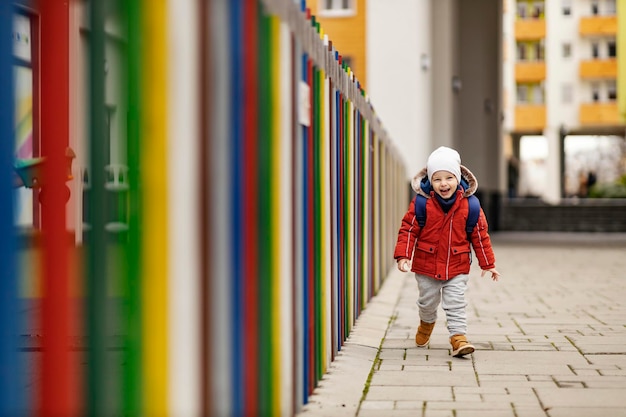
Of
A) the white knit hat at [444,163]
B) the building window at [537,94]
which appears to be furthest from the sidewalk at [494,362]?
the building window at [537,94]

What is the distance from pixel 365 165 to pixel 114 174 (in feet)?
17.4

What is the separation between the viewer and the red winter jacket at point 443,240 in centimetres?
594

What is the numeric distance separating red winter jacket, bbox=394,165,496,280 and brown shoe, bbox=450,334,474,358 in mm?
338

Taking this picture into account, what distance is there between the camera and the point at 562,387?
4848mm

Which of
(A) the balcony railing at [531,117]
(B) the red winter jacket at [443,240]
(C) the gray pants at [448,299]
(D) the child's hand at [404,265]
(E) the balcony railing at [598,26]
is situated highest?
(E) the balcony railing at [598,26]

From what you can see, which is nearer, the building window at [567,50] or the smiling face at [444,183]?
the smiling face at [444,183]

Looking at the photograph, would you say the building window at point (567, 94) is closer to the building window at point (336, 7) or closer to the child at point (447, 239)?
the building window at point (336, 7)

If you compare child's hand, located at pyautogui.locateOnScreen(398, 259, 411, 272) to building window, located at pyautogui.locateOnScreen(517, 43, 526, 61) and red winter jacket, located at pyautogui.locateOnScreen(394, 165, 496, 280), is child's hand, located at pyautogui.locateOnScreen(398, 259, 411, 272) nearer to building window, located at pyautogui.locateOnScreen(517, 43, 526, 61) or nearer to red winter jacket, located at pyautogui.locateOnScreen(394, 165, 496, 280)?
red winter jacket, located at pyautogui.locateOnScreen(394, 165, 496, 280)

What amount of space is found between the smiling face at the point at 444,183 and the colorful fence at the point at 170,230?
1.88 metres

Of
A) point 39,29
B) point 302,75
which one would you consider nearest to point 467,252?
point 302,75

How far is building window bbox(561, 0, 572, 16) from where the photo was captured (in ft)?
199

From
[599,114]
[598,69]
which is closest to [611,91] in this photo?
[598,69]

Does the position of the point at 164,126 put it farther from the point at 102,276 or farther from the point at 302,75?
the point at 302,75

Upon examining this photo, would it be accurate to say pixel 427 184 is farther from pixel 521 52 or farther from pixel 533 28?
pixel 521 52
